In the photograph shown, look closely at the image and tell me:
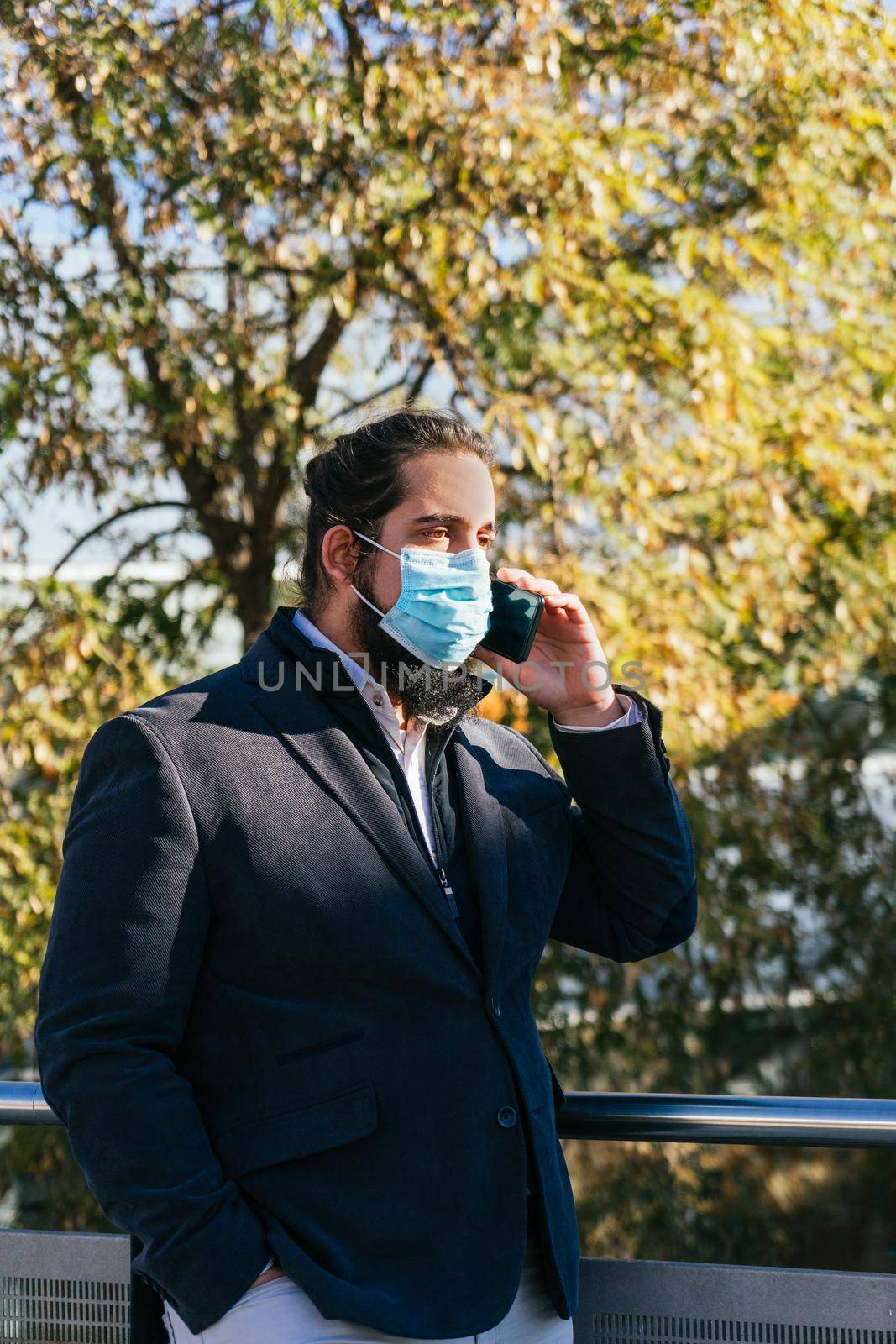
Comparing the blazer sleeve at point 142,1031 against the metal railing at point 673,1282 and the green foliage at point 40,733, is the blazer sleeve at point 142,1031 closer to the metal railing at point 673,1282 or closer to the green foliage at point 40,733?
the metal railing at point 673,1282

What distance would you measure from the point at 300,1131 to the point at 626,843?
2.37ft

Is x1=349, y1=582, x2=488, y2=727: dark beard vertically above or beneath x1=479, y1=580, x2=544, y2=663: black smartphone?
beneath

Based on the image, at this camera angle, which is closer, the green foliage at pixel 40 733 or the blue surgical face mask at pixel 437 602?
the blue surgical face mask at pixel 437 602

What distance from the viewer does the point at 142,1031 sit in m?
1.66

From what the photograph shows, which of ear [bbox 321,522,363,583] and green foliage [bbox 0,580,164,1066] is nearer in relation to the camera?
ear [bbox 321,522,363,583]

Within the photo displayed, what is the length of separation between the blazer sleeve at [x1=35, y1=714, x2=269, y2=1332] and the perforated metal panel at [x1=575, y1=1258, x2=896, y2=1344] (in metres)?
0.72

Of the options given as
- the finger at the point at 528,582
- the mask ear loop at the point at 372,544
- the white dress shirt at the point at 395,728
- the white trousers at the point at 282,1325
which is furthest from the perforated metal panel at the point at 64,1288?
the finger at the point at 528,582

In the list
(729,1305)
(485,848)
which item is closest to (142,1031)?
(485,848)

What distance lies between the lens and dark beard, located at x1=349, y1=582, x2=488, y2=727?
204cm

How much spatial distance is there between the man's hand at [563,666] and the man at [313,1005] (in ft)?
0.58

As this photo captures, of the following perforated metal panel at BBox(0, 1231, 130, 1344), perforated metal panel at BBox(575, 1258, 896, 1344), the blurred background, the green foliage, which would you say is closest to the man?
perforated metal panel at BBox(575, 1258, 896, 1344)

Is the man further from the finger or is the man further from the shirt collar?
the finger

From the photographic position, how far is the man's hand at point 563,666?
2.17m

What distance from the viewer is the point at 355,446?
2193mm
